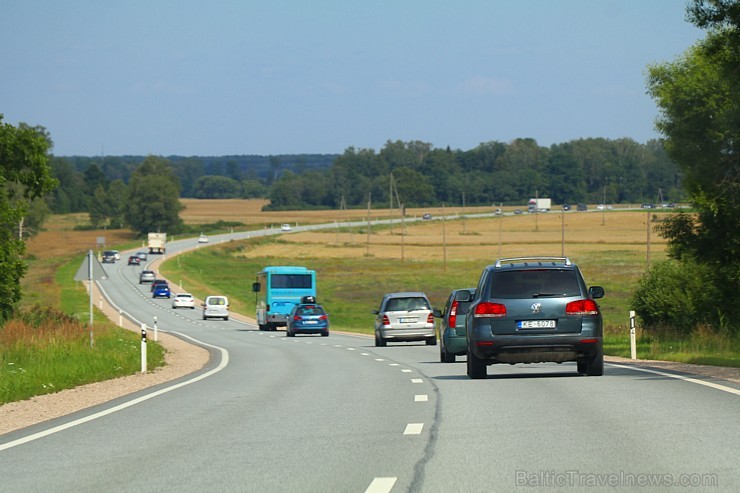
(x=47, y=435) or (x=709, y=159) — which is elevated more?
(x=709, y=159)

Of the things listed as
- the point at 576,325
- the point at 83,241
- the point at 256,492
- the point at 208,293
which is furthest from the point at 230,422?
the point at 83,241

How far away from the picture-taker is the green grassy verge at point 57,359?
2031 cm

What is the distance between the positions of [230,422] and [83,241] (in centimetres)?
16137

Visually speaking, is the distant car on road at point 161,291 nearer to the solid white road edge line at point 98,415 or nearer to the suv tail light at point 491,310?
the solid white road edge line at point 98,415

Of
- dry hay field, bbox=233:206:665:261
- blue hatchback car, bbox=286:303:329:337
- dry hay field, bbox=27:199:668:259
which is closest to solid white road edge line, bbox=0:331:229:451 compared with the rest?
blue hatchback car, bbox=286:303:329:337

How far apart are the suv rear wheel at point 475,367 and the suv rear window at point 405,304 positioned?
18.1m

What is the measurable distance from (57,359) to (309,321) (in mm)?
27429

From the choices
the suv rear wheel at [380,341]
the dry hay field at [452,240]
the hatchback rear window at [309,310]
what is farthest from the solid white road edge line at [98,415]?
the dry hay field at [452,240]

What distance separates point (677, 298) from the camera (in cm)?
4194

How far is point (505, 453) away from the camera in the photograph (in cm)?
1074

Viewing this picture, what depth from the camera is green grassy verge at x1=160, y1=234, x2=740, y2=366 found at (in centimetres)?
8350

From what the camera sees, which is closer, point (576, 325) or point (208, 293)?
point (576, 325)

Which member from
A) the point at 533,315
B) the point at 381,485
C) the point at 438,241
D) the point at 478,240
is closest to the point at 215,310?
the point at 533,315

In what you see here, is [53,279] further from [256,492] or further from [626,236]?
[256,492]
